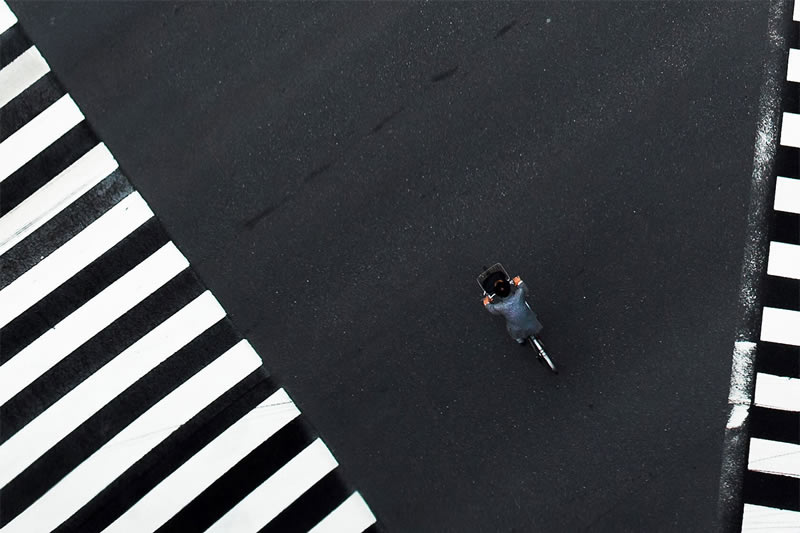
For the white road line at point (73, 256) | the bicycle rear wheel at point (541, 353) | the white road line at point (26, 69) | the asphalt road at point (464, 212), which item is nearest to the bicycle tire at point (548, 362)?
the bicycle rear wheel at point (541, 353)

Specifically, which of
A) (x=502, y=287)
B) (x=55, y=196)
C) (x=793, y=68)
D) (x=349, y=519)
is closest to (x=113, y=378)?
(x=55, y=196)

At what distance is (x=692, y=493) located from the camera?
26.8 ft

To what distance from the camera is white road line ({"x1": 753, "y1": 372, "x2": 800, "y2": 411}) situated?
321 inches

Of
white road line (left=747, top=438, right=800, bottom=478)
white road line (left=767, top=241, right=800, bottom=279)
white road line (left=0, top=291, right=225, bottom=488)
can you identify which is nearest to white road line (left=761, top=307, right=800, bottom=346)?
white road line (left=767, top=241, right=800, bottom=279)

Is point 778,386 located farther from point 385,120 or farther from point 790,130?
point 385,120

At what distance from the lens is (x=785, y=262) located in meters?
8.27

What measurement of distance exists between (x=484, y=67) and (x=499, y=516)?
187 inches

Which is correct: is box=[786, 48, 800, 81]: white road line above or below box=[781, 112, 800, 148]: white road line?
above

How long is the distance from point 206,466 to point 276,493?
0.79 meters

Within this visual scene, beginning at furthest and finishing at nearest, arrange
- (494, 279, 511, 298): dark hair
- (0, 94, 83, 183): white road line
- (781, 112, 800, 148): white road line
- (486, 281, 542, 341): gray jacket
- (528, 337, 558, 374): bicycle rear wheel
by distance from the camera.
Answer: (0, 94, 83, 183): white road line, (781, 112, 800, 148): white road line, (528, 337, 558, 374): bicycle rear wheel, (486, 281, 542, 341): gray jacket, (494, 279, 511, 298): dark hair

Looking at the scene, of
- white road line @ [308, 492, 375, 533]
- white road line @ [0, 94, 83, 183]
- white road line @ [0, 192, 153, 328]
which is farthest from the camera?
white road line @ [0, 94, 83, 183]

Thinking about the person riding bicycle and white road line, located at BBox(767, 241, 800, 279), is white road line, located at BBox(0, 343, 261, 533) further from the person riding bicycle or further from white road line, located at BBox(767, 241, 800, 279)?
white road line, located at BBox(767, 241, 800, 279)

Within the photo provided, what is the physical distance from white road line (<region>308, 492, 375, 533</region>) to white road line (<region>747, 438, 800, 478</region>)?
3.97m

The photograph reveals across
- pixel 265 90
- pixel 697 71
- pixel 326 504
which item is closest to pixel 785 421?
pixel 697 71
